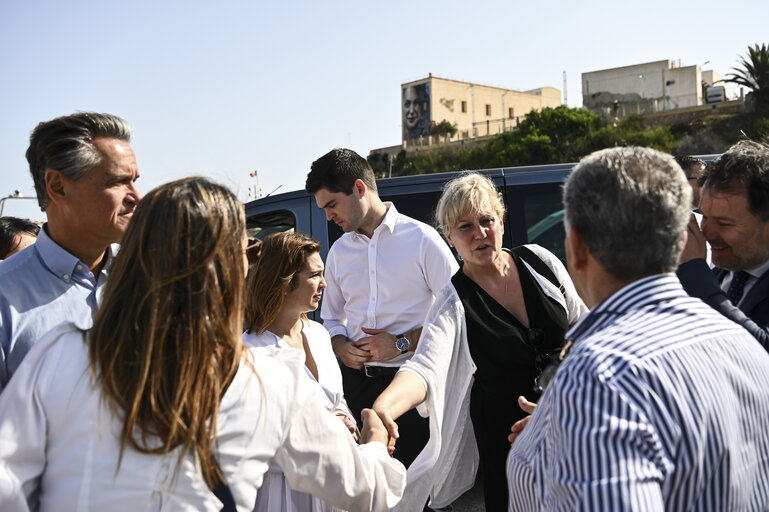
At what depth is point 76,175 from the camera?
7.84 feet

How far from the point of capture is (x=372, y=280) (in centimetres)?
423

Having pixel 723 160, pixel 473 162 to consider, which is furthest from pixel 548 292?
pixel 473 162

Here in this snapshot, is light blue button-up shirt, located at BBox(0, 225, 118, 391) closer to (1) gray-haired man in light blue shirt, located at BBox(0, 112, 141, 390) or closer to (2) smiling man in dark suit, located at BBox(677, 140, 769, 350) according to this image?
(1) gray-haired man in light blue shirt, located at BBox(0, 112, 141, 390)

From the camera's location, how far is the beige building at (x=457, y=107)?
261ft

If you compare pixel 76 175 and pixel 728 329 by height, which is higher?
pixel 76 175

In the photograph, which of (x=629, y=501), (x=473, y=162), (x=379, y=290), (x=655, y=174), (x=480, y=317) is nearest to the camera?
(x=629, y=501)

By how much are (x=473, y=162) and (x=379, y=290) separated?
190 ft

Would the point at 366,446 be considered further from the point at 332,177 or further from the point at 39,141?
the point at 332,177

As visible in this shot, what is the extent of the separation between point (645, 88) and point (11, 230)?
67.8 metres

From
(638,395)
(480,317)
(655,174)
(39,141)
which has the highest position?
(39,141)

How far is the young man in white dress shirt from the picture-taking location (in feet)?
13.3

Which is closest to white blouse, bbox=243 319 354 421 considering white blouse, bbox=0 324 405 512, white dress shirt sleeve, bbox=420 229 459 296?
white dress shirt sleeve, bbox=420 229 459 296

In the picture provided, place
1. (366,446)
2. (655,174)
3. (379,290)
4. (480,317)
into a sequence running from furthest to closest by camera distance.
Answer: (379,290) → (480,317) → (366,446) → (655,174)

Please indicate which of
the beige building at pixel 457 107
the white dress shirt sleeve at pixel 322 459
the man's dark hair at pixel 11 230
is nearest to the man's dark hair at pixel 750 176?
the white dress shirt sleeve at pixel 322 459
